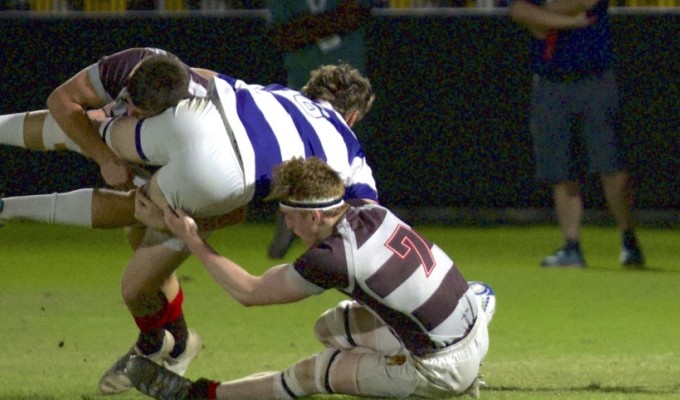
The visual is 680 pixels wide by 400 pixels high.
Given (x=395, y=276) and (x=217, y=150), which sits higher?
(x=217, y=150)

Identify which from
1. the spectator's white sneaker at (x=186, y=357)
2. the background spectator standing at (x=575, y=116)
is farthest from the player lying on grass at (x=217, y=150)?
the background spectator standing at (x=575, y=116)

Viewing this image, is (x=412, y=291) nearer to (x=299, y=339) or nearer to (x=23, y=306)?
(x=299, y=339)

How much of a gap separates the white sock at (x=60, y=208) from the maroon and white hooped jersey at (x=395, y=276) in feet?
4.07

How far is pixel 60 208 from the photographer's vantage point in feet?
19.6

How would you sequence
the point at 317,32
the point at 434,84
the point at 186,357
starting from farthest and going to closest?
the point at 434,84 < the point at 317,32 < the point at 186,357

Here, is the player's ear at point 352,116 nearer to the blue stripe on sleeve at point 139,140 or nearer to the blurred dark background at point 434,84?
the blue stripe on sleeve at point 139,140

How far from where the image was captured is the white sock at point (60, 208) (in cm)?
595

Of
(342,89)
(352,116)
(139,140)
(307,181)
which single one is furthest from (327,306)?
(307,181)

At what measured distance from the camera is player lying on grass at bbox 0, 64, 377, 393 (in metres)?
5.36

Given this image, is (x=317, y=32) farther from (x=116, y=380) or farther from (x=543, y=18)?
(x=116, y=380)

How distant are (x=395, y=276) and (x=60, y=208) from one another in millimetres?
1575

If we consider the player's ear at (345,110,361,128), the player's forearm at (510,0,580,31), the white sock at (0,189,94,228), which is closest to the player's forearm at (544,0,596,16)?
the player's forearm at (510,0,580,31)

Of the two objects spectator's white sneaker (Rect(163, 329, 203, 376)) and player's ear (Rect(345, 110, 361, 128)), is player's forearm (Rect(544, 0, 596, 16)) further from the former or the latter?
spectator's white sneaker (Rect(163, 329, 203, 376))

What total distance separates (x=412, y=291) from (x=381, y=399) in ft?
1.76
